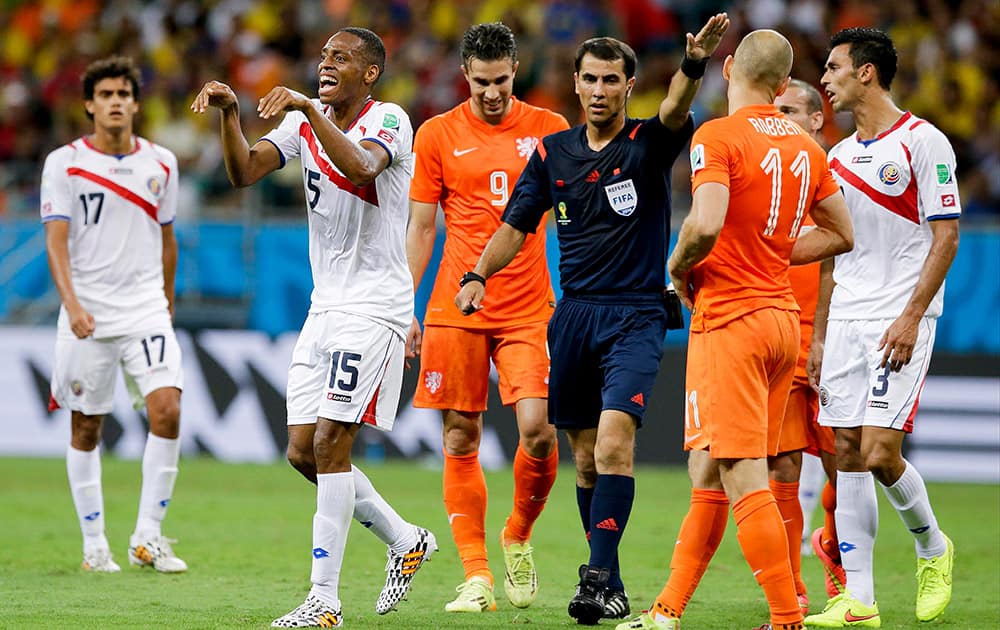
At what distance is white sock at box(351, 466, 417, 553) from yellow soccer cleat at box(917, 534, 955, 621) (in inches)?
104

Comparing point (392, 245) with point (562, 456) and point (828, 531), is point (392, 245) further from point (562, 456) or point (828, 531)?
point (562, 456)

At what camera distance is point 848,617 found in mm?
7305

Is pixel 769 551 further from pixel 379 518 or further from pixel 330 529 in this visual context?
pixel 379 518

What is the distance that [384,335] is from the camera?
7098 mm

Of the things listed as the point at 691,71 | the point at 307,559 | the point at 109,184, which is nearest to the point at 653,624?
the point at 691,71

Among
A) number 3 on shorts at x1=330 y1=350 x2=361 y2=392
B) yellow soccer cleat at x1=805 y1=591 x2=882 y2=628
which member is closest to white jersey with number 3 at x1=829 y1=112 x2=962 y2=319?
yellow soccer cleat at x1=805 y1=591 x2=882 y2=628

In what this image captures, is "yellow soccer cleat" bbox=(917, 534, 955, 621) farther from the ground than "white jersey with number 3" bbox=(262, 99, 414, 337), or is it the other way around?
"white jersey with number 3" bbox=(262, 99, 414, 337)

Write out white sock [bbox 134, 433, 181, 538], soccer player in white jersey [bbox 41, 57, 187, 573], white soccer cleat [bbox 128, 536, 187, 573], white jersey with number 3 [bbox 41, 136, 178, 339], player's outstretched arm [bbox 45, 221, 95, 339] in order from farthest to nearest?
white jersey with number 3 [bbox 41, 136, 178, 339], soccer player in white jersey [bbox 41, 57, 187, 573], player's outstretched arm [bbox 45, 221, 95, 339], white sock [bbox 134, 433, 181, 538], white soccer cleat [bbox 128, 536, 187, 573]

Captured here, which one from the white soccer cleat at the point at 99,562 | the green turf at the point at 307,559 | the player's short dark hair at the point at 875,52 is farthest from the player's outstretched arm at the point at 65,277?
the player's short dark hair at the point at 875,52

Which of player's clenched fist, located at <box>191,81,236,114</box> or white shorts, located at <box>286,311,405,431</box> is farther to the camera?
white shorts, located at <box>286,311,405,431</box>

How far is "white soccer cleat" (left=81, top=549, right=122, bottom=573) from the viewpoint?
29.6 ft

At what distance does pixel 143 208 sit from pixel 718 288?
4.74 m

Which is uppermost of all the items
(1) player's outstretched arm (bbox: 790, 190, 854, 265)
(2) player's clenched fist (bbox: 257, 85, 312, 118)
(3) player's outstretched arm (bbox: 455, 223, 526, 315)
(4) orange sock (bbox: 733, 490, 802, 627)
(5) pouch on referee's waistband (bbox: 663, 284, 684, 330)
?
(2) player's clenched fist (bbox: 257, 85, 312, 118)

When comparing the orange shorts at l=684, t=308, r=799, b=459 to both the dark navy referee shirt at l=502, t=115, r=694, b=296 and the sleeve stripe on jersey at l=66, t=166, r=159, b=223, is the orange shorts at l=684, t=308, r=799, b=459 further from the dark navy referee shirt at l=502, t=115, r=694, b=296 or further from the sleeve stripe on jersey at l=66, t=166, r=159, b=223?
the sleeve stripe on jersey at l=66, t=166, r=159, b=223
